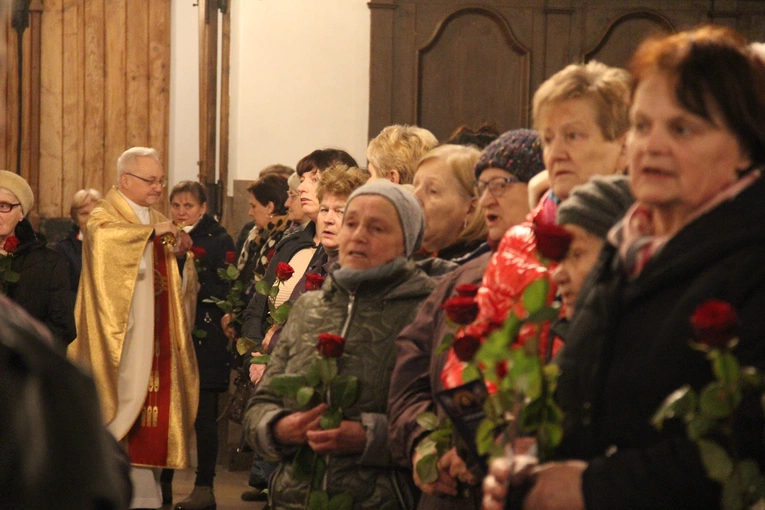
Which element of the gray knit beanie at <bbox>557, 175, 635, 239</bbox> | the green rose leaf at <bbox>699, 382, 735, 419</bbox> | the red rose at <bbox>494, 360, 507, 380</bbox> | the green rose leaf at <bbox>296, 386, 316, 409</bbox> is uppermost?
the gray knit beanie at <bbox>557, 175, 635, 239</bbox>

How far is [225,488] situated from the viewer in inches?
300

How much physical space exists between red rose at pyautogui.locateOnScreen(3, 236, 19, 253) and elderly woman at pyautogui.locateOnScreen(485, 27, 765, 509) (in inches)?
172

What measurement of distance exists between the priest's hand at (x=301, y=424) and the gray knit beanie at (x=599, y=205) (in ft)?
3.94

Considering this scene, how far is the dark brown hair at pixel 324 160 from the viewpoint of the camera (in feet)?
18.8

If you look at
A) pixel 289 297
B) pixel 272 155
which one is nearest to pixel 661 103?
pixel 289 297

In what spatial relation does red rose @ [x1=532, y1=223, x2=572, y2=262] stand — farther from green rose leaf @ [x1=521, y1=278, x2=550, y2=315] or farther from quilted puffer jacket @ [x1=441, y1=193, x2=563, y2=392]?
quilted puffer jacket @ [x1=441, y1=193, x2=563, y2=392]

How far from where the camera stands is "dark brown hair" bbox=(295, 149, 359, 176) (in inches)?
225

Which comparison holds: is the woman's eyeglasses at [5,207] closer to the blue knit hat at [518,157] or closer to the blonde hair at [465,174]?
the blonde hair at [465,174]

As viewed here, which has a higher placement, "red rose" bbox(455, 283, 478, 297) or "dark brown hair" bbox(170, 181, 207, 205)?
"red rose" bbox(455, 283, 478, 297)

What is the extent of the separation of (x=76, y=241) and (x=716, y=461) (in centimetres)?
680

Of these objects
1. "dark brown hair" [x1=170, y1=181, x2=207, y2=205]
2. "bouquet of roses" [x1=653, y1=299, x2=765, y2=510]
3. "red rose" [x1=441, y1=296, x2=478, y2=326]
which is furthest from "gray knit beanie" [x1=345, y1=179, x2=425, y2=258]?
"dark brown hair" [x1=170, y1=181, x2=207, y2=205]

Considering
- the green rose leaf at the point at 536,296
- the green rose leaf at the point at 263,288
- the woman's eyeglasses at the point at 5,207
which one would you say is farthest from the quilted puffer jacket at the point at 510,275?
the woman's eyeglasses at the point at 5,207

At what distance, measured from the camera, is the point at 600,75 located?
2.81m

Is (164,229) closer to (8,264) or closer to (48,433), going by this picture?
(8,264)
